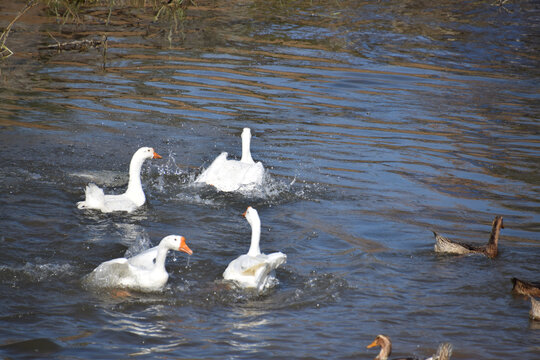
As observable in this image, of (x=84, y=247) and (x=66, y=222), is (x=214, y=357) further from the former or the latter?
(x=66, y=222)

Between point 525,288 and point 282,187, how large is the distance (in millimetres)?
3922

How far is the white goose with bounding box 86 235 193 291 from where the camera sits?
22.8 feet

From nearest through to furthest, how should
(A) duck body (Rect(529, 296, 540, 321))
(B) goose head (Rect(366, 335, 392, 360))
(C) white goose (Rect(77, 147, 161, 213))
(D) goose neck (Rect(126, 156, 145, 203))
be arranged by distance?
(B) goose head (Rect(366, 335, 392, 360)), (A) duck body (Rect(529, 296, 540, 321)), (C) white goose (Rect(77, 147, 161, 213)), (D) goose neck (Rect(126, 156, 145, 203))

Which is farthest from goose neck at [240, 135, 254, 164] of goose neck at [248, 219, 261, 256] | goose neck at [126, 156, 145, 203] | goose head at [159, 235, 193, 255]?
goose head at [159, 235, 193, 255]

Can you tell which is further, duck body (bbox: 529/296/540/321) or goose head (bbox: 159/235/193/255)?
goose head (bbox: 159/235/193/255)

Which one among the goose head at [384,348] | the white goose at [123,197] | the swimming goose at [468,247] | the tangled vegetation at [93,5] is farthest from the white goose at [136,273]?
the tangled vegetation at [93,5]

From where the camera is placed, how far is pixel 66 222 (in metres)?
8.59

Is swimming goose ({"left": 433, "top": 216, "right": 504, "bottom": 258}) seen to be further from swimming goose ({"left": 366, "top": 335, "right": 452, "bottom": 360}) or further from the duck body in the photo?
swimming goose ({"left": 366, "top": 335, "right": 452, "bottom": 360})

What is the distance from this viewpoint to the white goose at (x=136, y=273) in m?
6.94

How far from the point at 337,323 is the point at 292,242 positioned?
201 centimetres

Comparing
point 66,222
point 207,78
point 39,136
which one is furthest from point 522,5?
point 66,222

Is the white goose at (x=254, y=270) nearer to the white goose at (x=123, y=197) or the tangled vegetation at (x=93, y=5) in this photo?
the white goose at (x=123, y=197)

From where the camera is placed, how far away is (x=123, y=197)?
922 centimetres

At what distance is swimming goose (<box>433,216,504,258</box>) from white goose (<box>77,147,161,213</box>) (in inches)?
143
